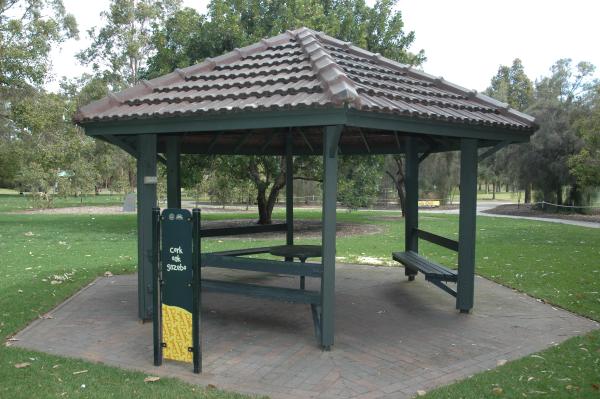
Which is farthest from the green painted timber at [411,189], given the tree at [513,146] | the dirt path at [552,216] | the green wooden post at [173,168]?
the tree at [513,146]

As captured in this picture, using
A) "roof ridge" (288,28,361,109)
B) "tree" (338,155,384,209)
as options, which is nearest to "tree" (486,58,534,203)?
"tree" (338,155,384,209)

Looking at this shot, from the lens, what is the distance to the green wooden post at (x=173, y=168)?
7668 millimetres

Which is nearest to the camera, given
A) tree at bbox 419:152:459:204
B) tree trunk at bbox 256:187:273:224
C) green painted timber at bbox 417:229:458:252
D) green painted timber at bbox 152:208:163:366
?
green painted timber at bbox 152:208:163:366

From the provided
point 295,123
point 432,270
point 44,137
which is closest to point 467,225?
point 432,270

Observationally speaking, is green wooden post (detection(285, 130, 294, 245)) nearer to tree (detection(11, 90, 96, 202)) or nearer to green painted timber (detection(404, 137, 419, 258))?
green painted timber (detection(404, 137, 419, 258))

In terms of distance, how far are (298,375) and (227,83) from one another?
3.59 m

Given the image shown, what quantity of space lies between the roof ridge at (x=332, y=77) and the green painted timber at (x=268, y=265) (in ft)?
6.28

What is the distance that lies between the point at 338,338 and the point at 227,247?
9.73m

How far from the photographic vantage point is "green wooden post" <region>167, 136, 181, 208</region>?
25.2 ft

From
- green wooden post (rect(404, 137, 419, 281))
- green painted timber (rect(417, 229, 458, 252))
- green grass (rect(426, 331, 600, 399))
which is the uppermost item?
green wooden post (rect(404, 137, 419, 281))

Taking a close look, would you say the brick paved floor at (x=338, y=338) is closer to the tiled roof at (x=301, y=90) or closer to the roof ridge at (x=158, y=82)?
the tiled roof at (x=301, y=90)

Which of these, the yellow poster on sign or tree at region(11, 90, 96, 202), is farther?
tree at region(11, 90, 96, 202)

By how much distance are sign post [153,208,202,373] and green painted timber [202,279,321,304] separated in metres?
1.18

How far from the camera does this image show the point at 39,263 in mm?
11453
